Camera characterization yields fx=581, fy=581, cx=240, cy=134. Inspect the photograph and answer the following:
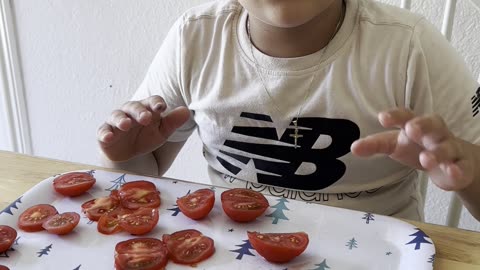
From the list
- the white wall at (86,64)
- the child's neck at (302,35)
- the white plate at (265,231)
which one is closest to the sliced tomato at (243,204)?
the white plate at (265,231)

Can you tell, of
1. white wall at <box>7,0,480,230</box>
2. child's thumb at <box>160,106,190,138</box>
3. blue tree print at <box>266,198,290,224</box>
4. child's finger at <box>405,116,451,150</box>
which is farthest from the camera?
white wall at <box>7,0,480,230</box>

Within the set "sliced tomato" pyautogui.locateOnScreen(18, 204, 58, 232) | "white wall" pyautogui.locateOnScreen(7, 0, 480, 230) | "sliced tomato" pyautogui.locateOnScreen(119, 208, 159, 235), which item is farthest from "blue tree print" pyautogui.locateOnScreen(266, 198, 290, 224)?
"white wall" pyautogui.locateOnScreen(7, 0, 480, 230)

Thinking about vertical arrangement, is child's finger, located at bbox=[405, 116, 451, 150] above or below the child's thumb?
above

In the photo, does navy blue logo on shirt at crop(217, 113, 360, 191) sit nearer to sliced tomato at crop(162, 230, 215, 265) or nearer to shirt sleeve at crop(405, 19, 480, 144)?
shirt sleeve at crop(405, 19, 480, 144)

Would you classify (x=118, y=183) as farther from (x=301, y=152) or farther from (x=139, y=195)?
(x=301, y=152)

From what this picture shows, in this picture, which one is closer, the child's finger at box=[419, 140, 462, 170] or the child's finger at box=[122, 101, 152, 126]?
the child's finger at box=[419, 140, 462, 170]

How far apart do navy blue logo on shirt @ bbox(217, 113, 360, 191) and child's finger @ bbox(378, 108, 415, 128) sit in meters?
0.23

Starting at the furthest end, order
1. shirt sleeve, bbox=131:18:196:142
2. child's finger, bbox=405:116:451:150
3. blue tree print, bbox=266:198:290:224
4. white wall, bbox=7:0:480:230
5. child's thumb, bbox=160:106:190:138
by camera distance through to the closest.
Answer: white wall, bbox=7:0:480:230, shirt sleeve, bbox=131:18:196:142, child's thumb, bbox=160:106:190:138, blue tree print, bbox=266:198:290:224, child's finger, bbox=405:116:451:150

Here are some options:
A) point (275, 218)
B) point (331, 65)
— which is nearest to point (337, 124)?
point (331, 65)

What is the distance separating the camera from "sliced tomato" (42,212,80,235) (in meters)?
0.56

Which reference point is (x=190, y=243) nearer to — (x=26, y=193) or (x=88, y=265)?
(x=88, y=265)

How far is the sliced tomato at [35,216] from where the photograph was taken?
1.86ft

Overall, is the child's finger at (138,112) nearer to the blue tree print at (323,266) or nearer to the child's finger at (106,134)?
the child's finger at (106,134)

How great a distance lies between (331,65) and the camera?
0.72 metres
